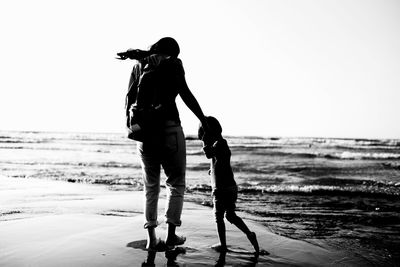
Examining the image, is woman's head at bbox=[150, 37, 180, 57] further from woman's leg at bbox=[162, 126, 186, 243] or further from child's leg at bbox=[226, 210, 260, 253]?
child's leg at bbox=[226, 210, 260, 253]

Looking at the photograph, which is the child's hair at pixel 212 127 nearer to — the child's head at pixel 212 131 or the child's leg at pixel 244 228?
the child's head at pixel 212 131

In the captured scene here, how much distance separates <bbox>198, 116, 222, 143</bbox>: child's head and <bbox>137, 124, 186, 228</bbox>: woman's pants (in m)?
0.35

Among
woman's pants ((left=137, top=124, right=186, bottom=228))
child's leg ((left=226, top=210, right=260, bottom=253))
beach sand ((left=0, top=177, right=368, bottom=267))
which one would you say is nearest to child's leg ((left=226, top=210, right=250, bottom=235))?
child's leg ((left=226, top=210, right=260, bottom=253))

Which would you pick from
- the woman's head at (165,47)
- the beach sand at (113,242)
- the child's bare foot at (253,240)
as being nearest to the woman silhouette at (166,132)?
the woman's head at (165,47)

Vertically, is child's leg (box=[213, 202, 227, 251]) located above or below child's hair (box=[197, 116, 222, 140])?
below

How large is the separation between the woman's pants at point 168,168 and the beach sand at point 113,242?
0.40 metres

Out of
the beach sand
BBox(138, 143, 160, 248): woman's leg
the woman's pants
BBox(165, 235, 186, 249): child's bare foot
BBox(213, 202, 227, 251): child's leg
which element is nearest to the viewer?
the beach sand

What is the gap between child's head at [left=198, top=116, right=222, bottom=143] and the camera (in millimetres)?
3651

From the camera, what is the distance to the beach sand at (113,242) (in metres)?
3.16

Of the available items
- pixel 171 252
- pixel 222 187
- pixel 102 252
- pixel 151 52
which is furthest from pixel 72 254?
pixel 151 52

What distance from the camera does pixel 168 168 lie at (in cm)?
337

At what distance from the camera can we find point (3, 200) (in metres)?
6.47

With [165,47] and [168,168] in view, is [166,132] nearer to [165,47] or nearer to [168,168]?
[168,168]

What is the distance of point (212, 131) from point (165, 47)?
1003mm
